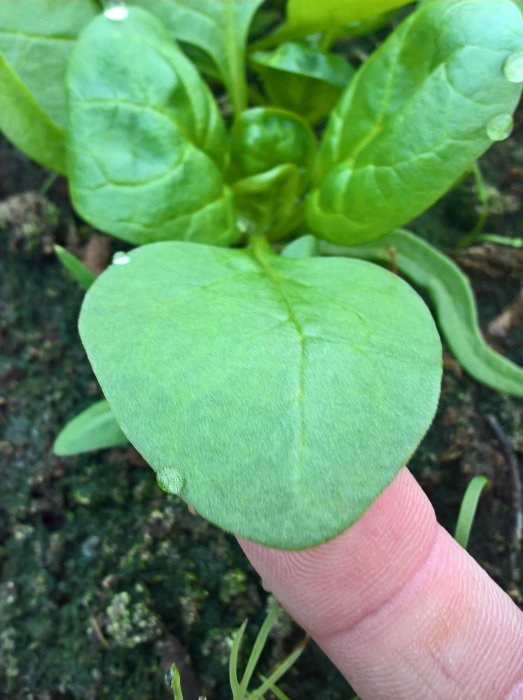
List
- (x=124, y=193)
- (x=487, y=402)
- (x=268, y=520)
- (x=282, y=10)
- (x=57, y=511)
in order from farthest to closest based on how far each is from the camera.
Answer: (x=282, y=10) < (x=487, y=402) < (x=57, y=511) < (x=124, y=193) < (x=268, y=520)

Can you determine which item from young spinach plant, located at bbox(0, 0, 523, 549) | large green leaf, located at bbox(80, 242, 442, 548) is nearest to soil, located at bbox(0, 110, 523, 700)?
young spinach plant, located at bbox(0, 0, 523, 549)

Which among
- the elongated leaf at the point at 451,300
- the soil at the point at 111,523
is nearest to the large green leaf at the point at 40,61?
the soil at the point at 111,523

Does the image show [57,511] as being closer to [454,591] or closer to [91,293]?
[91,293]

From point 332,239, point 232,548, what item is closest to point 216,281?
point 332,239

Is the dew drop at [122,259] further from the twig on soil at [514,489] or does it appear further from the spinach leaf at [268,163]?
the twig on soil at [514,489]

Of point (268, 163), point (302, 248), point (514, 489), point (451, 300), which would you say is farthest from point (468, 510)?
point (268, 163)

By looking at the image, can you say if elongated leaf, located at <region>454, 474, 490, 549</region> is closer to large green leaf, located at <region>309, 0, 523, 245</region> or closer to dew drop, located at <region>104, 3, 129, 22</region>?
large green leaf, located at <region>309, 0, 523, 245</region>

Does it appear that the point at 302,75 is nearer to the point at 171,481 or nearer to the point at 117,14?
the point at 117,14
